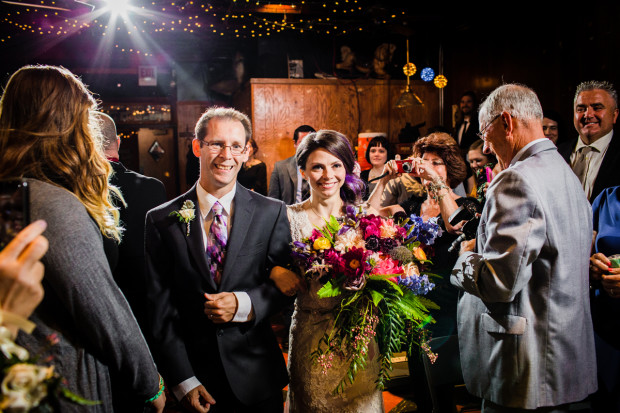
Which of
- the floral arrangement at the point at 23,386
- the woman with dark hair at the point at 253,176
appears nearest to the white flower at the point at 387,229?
the floral arrangement at the point at 23,386

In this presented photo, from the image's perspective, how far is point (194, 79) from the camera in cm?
995

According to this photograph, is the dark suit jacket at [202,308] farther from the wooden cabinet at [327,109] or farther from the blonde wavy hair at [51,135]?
the wooden cabinet at [327,109]

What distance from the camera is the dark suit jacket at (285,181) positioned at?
17.4ft

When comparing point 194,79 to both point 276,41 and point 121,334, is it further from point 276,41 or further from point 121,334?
point 121,334

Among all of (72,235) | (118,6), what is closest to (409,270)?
(72,235)

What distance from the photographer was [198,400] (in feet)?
5.89

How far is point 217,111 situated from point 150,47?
7835 millimetres

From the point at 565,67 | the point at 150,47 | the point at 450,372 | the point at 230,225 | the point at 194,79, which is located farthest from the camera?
the point at 194,79

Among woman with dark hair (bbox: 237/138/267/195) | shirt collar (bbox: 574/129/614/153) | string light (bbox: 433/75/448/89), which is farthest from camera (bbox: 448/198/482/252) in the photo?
string light (bbox: 433/75/448/89)

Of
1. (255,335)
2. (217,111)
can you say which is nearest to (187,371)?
(255,335)

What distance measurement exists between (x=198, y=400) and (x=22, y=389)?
1.15 metres

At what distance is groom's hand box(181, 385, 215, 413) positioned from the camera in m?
1.78

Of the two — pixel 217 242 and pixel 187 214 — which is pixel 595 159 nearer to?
pixel 217 242

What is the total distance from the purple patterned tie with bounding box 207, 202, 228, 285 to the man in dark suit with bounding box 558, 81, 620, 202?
2468 mm
